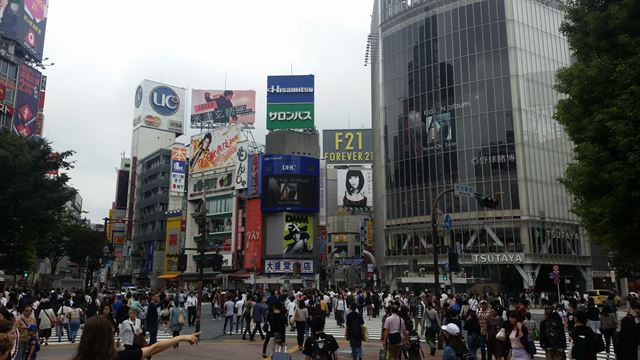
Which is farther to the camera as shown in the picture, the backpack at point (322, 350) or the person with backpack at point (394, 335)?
the person with backpack at point (394, 335)

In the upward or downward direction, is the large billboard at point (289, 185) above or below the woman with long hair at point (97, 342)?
above

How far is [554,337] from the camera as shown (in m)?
10.7

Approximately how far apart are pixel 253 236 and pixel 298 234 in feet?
19.9

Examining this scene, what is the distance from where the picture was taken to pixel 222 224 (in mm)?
72250

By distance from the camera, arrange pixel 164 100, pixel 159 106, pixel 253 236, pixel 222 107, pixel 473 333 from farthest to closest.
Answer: pixel 164 100
pixel 159 106
pixel 222 107
pixel 253 236
pixel 473 333

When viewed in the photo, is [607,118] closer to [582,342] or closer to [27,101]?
[582,342]

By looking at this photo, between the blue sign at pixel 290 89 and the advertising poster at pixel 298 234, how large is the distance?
17785 millimetres

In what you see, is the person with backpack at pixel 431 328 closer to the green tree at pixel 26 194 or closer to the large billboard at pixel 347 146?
the green tree at pixel 26 194

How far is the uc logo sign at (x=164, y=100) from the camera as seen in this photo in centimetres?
10000

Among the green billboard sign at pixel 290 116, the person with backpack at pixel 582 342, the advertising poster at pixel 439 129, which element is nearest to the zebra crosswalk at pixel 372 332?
the person with backpack at pixel 582 342

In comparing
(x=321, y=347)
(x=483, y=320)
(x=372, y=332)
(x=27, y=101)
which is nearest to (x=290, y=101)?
(x=27, y=101)

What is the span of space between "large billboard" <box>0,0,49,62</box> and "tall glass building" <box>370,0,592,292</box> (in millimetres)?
44406

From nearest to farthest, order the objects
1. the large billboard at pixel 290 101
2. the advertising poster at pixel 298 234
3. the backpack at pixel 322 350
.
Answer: the backpack at pixel 322 350
the advertising poster at pixel 298 234
the large billboard at pixel 290 101

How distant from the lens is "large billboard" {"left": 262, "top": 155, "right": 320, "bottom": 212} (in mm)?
65125
